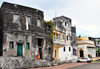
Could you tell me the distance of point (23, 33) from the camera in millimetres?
26969

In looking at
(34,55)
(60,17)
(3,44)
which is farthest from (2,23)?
(60,17)

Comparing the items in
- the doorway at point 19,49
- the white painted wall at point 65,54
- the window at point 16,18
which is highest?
the window at point 16,18

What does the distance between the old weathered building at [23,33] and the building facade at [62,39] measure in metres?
3.55

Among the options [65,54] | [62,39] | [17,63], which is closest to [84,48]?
[65,54]

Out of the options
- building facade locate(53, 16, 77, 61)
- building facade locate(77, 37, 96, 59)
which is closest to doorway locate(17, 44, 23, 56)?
building facade locate(53, 16, 77, 61)

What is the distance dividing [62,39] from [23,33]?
12108 millimetres

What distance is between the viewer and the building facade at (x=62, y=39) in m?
34.5

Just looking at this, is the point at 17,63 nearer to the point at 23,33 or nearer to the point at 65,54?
the point at 23,33

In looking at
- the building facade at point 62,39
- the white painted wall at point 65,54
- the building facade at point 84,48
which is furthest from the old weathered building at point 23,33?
the building facade at point 84,48

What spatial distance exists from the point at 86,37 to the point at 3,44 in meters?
31.6

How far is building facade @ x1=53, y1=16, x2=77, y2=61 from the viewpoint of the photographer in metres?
34.5

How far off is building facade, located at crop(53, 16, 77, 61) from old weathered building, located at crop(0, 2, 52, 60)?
355 cm

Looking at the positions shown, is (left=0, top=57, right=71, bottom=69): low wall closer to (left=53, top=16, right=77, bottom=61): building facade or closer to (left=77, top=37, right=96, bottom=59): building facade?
(left=53, top=16, right=77, bottom=61): building facade

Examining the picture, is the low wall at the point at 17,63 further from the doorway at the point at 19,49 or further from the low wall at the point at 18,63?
the doorway at the point at 19,49
